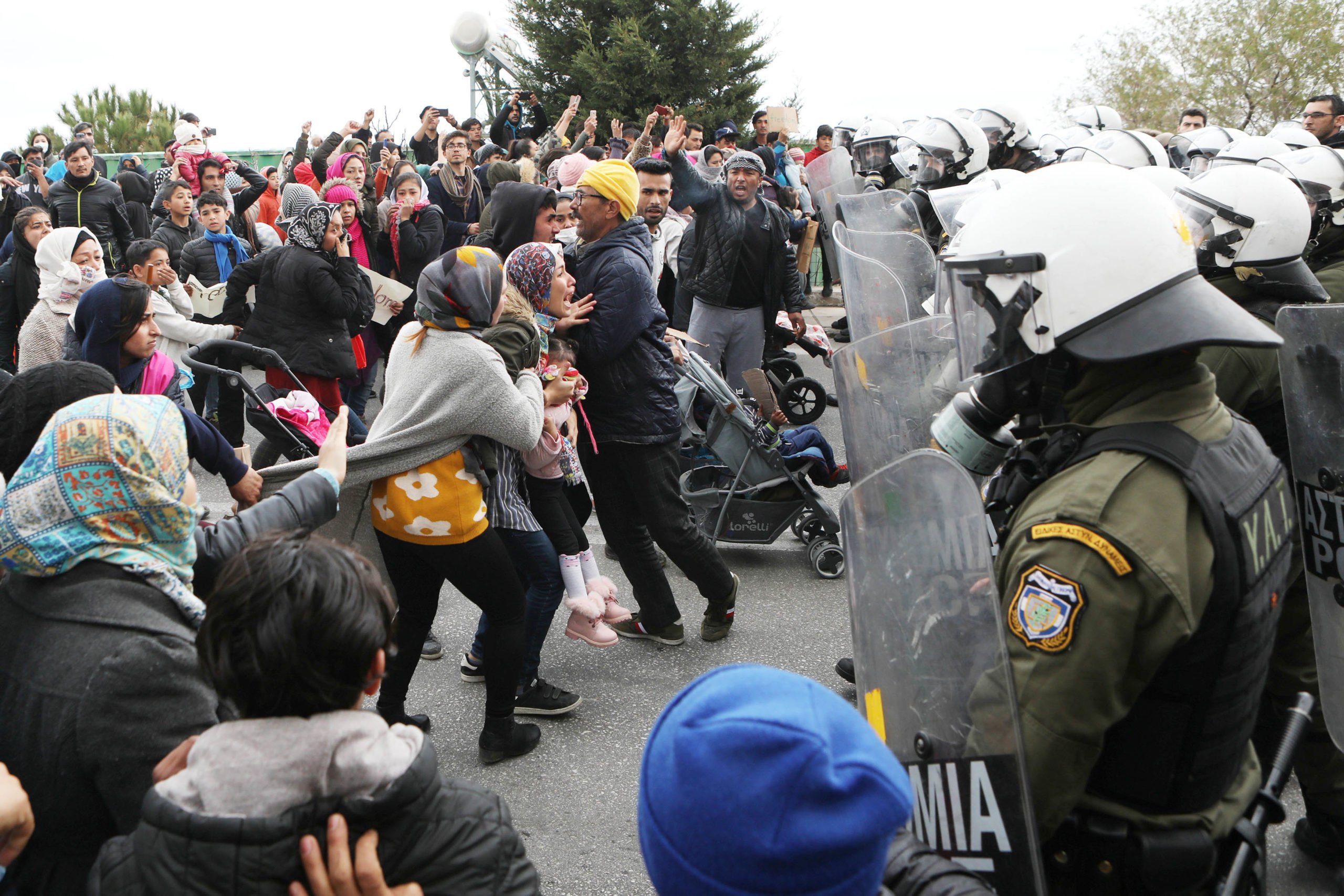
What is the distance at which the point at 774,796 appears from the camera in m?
1.02

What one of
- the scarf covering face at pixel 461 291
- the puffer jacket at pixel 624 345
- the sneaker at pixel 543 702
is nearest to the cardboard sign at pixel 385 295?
the puffer jacket at pixel 624 345

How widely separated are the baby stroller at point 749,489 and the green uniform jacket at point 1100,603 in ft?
11.4

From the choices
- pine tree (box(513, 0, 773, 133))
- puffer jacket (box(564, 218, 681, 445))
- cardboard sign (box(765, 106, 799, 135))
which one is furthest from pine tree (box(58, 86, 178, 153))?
puffer jacket (box(564, 218, 681, 445))

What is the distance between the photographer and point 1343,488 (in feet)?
7.75

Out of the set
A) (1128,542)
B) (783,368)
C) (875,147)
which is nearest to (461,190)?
(783,368)

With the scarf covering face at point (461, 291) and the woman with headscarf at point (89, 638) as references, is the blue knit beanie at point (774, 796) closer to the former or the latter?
the woman with headscarf at point (89, 638)

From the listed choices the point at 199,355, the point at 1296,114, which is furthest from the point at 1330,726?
the point at 1296,114

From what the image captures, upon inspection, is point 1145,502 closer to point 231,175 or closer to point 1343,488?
point 1343,488

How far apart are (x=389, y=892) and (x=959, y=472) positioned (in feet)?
3.24

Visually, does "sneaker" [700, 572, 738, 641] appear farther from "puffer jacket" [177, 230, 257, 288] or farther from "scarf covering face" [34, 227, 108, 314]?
"puffer jacket" [177, 230, 257, 288]

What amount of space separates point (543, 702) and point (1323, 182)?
12.7 feet

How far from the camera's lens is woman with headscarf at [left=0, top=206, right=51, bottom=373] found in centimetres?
703

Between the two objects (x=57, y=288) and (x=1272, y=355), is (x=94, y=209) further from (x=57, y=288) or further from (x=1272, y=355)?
(x=1272, y=355)

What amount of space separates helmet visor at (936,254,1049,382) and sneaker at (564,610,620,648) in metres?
2.33
